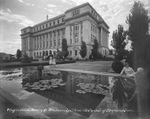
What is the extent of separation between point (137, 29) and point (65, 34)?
68.5 ft

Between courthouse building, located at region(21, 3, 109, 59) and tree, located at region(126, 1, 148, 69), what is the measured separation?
7.77 metres

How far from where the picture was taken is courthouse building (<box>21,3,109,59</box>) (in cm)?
1720

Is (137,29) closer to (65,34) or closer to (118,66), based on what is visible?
(118,66)

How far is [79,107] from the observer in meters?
2.02

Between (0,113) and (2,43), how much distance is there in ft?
6.29

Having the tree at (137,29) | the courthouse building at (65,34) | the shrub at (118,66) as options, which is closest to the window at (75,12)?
the courthouse building at (65,34)

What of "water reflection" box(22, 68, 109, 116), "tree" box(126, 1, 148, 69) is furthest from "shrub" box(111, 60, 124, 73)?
"water reflection" box(22, 68, 109, 116)

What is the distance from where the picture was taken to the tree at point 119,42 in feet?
19.3

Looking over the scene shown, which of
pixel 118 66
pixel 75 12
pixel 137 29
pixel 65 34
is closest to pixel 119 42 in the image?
pixel 137 29

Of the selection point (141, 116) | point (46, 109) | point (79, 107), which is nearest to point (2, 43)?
point (46, 109)

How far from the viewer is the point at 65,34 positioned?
77.4ft

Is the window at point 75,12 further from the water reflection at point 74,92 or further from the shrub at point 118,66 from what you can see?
the water reflection at point 74,92

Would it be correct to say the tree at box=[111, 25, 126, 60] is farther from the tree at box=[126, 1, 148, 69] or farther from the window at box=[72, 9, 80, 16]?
the window at box=[72, 9, 80, 16]

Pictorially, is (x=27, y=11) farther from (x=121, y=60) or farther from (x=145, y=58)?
(x=121, y=60)
